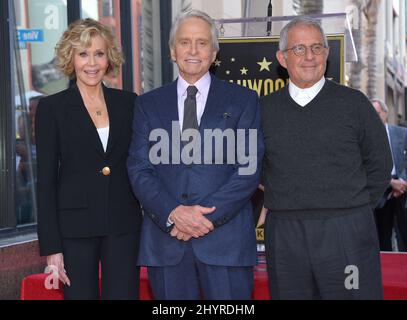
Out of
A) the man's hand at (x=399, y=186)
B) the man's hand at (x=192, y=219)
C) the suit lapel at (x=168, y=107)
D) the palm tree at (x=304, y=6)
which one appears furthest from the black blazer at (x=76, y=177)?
the palm tree at (x=304, y=6)

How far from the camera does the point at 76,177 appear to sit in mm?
3029

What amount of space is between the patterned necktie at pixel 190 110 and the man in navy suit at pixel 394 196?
4.14m

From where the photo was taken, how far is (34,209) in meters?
5.42

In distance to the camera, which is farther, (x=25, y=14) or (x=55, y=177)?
(x=25, y=14)

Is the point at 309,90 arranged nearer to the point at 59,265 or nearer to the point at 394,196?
the point at 59,265

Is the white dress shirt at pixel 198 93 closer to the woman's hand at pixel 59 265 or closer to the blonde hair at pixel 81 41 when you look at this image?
the blonde hair at pixel 81 41

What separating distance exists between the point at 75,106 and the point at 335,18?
1.80m

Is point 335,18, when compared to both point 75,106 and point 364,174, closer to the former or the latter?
point 364,174

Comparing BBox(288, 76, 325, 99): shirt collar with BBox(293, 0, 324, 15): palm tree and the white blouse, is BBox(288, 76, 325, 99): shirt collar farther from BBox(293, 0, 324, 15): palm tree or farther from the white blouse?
BBox(293, 0, 324, 15): palm tree

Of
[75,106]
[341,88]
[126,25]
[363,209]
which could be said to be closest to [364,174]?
[363,209]

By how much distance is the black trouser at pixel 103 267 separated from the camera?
9.79ft

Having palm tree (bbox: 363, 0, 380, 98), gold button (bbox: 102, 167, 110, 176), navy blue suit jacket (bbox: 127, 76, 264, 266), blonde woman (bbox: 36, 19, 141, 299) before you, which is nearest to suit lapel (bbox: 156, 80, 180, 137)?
navy blue suit jacket (bbox: 127, 76, 264, 266)

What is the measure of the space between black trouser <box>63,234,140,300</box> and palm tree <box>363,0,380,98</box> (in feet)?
57.3

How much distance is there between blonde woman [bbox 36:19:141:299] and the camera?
9.79ft
